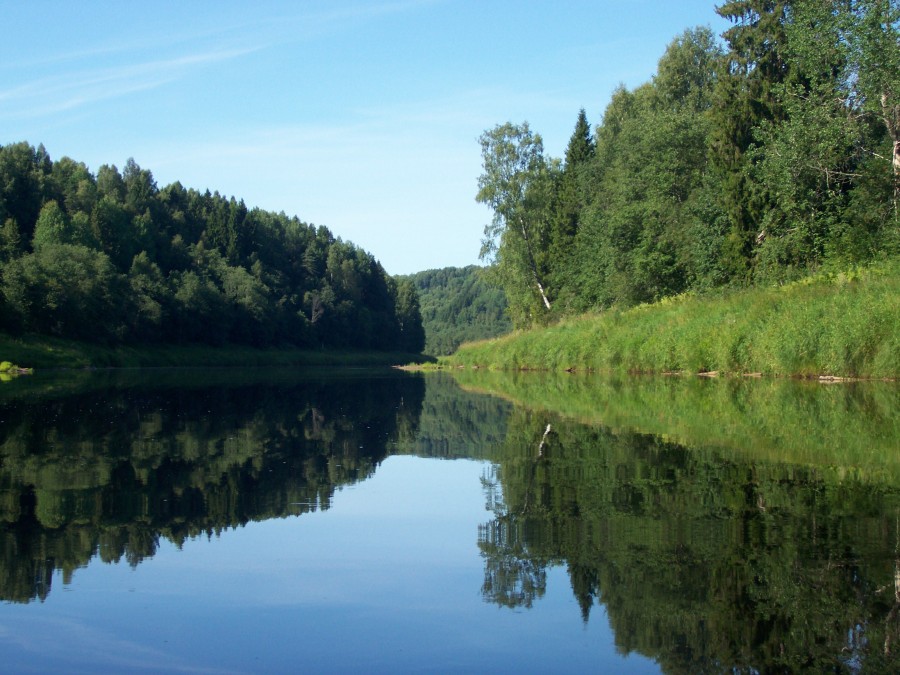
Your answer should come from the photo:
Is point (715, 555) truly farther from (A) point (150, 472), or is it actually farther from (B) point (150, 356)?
(B) point (150, 356)

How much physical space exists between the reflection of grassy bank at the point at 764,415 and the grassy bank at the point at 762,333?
45.0 inches

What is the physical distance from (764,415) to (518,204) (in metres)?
41.3

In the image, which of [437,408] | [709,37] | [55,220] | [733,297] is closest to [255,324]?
[55,220]

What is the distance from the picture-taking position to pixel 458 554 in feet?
17.4

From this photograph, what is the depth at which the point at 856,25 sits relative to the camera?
26922mm

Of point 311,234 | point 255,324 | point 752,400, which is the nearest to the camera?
point 752,400

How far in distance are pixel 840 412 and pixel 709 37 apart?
168 ft

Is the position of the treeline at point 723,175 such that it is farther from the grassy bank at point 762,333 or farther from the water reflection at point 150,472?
the water reflection at point 150,472

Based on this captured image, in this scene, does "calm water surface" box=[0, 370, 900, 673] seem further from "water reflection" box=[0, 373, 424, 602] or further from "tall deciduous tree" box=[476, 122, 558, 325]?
"tall deciduous tree" box=[476, 122, 558, 325]

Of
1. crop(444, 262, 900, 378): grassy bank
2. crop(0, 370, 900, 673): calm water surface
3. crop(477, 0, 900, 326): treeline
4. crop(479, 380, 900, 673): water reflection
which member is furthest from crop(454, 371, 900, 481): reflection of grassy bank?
crop(477, 0, 900, 326): treeline

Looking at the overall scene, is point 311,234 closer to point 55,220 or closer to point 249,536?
point 55,220

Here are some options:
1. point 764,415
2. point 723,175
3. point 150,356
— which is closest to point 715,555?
point 764,415

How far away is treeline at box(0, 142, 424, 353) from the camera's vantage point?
61.3 metres

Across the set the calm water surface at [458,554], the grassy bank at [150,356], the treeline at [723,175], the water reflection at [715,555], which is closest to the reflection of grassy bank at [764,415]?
the calm water surface at [458,554]
